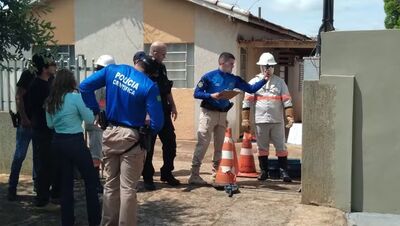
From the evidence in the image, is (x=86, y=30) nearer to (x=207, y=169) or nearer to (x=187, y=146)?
(x=187, y=146)

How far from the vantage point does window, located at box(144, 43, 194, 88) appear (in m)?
13.6

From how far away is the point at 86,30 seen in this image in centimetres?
1456

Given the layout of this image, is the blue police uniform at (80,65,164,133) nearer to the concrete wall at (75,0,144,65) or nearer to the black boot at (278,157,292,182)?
the black boot at (278,157,292,182)

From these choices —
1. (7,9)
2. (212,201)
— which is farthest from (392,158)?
(7,9)

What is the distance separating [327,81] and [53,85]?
3.05 meters

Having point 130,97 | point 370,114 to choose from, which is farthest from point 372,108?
point 130,97

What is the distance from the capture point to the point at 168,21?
44.9ft

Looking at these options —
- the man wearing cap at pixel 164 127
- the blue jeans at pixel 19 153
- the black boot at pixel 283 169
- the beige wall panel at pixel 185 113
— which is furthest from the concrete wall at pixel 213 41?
the blue jeans at pixel 19 153

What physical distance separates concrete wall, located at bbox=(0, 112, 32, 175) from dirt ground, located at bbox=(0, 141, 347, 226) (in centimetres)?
77

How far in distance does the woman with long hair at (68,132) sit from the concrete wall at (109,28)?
8604mm

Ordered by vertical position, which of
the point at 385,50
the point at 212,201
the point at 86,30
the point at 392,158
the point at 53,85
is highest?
the point at 86,30

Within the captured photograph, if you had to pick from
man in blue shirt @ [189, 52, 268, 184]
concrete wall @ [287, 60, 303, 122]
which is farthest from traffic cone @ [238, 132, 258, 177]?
concrete wall @ [287, 60, 303, 122]

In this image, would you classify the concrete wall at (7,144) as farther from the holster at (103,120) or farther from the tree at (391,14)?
the tree at (391,14)

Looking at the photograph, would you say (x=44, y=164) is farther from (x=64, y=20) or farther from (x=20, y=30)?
(x=64, y=20)
